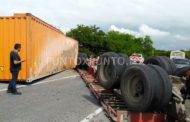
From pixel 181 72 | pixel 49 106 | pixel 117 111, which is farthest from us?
pixel 49 106

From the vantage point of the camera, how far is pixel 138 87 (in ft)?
28.9

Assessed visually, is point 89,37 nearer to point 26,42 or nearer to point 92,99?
point 26,42

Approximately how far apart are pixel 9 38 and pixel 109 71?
637 centimetres

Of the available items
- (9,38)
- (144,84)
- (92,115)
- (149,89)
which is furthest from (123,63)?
(9,38)

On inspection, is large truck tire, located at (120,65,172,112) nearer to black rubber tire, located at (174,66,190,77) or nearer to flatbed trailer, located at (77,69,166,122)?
flatbed trailer, located at (77,69,166,122)

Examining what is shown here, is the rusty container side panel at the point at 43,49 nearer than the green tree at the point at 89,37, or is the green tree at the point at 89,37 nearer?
the rusty container side panel at the point at 43,49

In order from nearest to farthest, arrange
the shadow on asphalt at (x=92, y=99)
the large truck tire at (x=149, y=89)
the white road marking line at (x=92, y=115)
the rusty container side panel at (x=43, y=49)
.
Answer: the large truck tire at (x=149, y=89) < the white road marking line at (x=92, y=115) < the shadow on asphalt at (x=92, y=99) < the rusty container side panel at (x=43, y=49)

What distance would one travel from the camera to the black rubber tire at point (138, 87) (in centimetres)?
802

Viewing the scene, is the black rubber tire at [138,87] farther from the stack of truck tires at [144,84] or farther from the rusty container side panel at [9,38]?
the rusty container side panel at [9,38]

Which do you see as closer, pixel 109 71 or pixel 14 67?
pixel 109 71

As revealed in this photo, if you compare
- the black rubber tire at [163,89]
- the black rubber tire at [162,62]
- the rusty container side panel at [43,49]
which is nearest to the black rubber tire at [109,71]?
the black rubber tire at [162,62]

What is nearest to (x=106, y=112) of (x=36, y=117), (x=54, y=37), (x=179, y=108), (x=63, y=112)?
(x=63, y=112)

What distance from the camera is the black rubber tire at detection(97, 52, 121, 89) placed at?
10664mm

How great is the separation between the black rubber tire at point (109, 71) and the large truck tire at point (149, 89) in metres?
1.76
